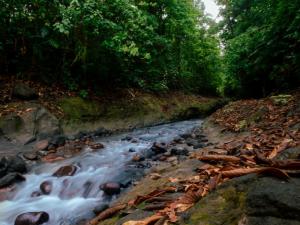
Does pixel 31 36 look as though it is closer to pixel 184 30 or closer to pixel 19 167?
pixel 19 167

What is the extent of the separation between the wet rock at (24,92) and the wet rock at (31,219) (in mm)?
6071

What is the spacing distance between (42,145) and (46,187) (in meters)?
2.89

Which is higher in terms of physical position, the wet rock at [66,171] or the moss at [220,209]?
the moss at [220,209]

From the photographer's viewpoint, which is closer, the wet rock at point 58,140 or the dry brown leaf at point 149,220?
the dry brown leaf at point 149,220

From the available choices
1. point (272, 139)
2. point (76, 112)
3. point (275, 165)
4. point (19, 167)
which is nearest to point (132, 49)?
point (76, 112)

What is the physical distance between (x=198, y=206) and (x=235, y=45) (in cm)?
1017

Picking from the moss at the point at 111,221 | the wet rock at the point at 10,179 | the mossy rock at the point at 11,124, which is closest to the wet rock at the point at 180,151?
the wet rock at the point at 10,179

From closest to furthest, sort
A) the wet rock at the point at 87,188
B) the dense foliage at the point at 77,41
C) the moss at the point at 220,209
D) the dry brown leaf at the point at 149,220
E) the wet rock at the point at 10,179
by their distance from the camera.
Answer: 1. the moss at the point at 220,209
2. the dry brown leaf at the point at 149,220
3. the wet rock at the point at 87,188
4. the wet rock at the point at 10,179
5. the dense foliage at the point at 77,41

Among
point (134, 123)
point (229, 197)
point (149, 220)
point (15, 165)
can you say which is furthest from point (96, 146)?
point (229, 197)

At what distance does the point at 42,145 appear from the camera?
8.50m

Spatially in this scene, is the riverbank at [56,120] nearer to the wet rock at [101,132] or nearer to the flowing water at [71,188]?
the wet rock at [101,132]

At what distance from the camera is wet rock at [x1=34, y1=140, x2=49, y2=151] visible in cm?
836

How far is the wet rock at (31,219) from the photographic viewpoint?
4.55 m

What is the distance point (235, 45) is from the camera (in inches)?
466
